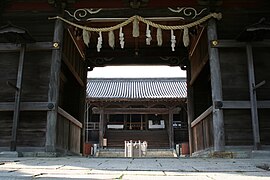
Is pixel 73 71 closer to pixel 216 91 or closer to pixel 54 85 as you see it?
pixel 54 85

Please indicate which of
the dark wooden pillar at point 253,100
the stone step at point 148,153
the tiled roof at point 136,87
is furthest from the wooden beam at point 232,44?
the tiled roof at point 136,87

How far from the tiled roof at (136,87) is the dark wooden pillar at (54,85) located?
16933 millimetres

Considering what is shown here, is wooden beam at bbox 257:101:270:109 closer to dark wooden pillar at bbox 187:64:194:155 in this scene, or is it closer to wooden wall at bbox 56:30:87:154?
dark wooden pillar at bbox 187:64:194:155

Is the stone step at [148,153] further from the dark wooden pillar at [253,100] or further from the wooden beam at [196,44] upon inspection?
the dark wooden pillar at [253,100]

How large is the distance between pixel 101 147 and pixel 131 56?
37.2ft

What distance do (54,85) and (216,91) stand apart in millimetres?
3968

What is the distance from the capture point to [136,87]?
28125mm

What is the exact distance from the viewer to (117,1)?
775 cm

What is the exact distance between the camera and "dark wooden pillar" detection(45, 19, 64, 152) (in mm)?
6582

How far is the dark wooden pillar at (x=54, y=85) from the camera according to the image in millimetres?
6582

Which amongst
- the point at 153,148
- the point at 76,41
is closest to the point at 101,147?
the point at 153,148

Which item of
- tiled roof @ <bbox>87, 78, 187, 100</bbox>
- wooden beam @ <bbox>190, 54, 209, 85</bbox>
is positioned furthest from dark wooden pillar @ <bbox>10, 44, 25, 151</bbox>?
tiled roof @ <bbox>87, 78, 187, 100</bbox>

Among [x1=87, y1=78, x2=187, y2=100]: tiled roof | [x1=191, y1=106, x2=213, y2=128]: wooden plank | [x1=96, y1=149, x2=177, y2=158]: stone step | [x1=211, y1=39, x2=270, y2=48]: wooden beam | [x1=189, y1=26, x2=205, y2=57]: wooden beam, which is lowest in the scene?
[x1=96, y1=149, x2=177, y2=158]: stone step

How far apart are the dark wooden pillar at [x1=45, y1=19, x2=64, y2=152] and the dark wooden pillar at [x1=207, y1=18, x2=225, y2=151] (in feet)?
12.5
